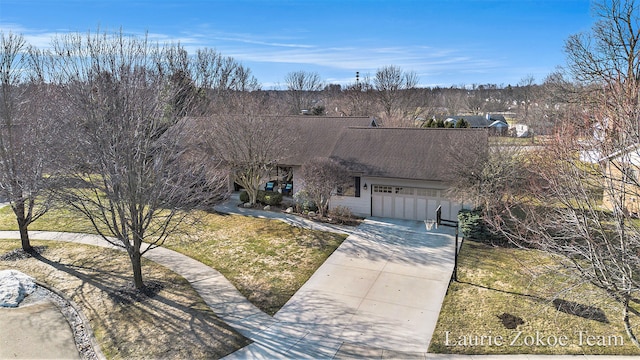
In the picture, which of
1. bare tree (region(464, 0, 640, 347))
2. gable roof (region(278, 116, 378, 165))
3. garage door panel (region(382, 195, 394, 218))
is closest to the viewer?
bare tree (region(464, 0, 640, 347))

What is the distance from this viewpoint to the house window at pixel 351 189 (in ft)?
65.9

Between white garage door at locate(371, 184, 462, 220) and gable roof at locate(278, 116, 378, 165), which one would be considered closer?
white garage door at locate(371, 184, 462, 220)

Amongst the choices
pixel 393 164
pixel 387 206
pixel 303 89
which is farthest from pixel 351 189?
pixel 303 89

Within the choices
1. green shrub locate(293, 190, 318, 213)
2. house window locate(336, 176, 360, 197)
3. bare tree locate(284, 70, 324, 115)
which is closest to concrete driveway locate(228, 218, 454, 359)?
house window locate(336, 176, 360, 197)

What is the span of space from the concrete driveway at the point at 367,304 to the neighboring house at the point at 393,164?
8.47 ft

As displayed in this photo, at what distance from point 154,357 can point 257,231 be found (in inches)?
355

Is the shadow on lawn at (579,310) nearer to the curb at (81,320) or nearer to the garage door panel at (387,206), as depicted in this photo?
the garage door panel at (387,206)

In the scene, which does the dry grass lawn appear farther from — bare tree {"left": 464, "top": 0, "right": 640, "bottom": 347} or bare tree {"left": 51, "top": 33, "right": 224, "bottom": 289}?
bare tree {"left": 464, "top": 0, "right": 640, "bottom": 347}

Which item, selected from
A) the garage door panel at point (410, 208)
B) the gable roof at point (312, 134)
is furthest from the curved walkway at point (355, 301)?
the gable roof at point (312, 134)

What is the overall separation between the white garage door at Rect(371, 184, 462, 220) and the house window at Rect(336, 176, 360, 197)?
825mm

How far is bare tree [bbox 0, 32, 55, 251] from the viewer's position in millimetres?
14391

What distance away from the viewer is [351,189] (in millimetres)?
20234

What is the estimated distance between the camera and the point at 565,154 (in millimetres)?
7867

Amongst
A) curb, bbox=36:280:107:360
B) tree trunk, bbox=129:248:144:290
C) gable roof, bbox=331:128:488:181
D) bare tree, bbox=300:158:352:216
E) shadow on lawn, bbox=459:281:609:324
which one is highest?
gable roof, bbox=331:128:488:181
